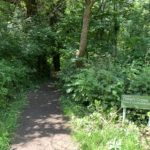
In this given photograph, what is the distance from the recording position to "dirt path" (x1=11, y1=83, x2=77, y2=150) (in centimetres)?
681

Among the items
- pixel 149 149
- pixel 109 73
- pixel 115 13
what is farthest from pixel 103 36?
pixel 149 149

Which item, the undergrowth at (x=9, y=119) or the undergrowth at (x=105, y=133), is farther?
the undergrowth at (x=9, y=119)

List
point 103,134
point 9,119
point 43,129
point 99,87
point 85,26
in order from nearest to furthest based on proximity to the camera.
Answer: point 103,134
point 43,129
point 9,119
point 99,87
point 85,26

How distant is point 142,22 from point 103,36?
6.75 feet

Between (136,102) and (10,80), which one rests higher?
A: (10,80)

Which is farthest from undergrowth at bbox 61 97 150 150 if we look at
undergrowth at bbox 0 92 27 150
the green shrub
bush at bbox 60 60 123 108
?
undergrowth at bbox 0 92 27 150

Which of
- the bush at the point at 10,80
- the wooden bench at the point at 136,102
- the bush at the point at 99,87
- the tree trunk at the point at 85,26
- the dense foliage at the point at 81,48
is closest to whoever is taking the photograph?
the wooden bench at the point at 136,102

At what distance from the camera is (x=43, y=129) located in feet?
25.4

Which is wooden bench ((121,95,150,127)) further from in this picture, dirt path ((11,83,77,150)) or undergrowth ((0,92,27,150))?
undergrowth ((0,92,27,150))

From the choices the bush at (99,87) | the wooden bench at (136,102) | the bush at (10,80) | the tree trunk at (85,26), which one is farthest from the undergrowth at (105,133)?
the tree trunk at (85,26)

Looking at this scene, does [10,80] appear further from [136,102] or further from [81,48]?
[136,102]

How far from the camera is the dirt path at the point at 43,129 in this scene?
6.81 metres

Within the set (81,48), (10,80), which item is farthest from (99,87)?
(81,48)

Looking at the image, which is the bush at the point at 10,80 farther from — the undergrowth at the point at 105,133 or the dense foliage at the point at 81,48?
the undergrowth at the point at 105,133
